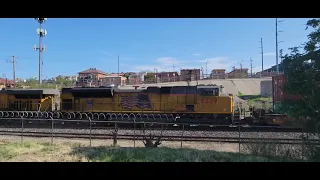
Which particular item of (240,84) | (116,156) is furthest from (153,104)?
(240,84)

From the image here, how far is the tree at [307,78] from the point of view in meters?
6.66

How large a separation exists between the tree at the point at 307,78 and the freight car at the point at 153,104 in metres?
13.0

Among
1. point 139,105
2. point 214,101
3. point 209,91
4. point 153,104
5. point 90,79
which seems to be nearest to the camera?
point 214,101

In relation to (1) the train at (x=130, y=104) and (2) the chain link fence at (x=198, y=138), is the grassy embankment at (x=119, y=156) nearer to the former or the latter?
(2) the chain link fence at (x=198, y=138)

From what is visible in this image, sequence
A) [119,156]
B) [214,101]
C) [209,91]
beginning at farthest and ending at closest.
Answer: [209,91], [214,101], [119,156]

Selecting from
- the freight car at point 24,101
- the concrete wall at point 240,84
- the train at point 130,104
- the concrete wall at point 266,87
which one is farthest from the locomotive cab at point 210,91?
the concrete wall at point 240,84

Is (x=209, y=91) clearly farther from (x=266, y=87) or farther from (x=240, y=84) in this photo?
(x=240, y=84)

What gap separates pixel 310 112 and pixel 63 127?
17.5 metres

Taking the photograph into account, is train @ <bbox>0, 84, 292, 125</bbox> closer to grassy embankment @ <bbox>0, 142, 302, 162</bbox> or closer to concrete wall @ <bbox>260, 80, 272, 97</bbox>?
grassy embankment @ <bbox>0, 142, 302, 162</bbox>

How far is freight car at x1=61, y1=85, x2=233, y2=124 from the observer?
20.7m

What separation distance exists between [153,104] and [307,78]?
15.4 meters

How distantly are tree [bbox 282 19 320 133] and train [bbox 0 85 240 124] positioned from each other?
13.1 m

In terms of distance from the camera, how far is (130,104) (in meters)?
21.9

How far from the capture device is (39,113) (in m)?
22.8
